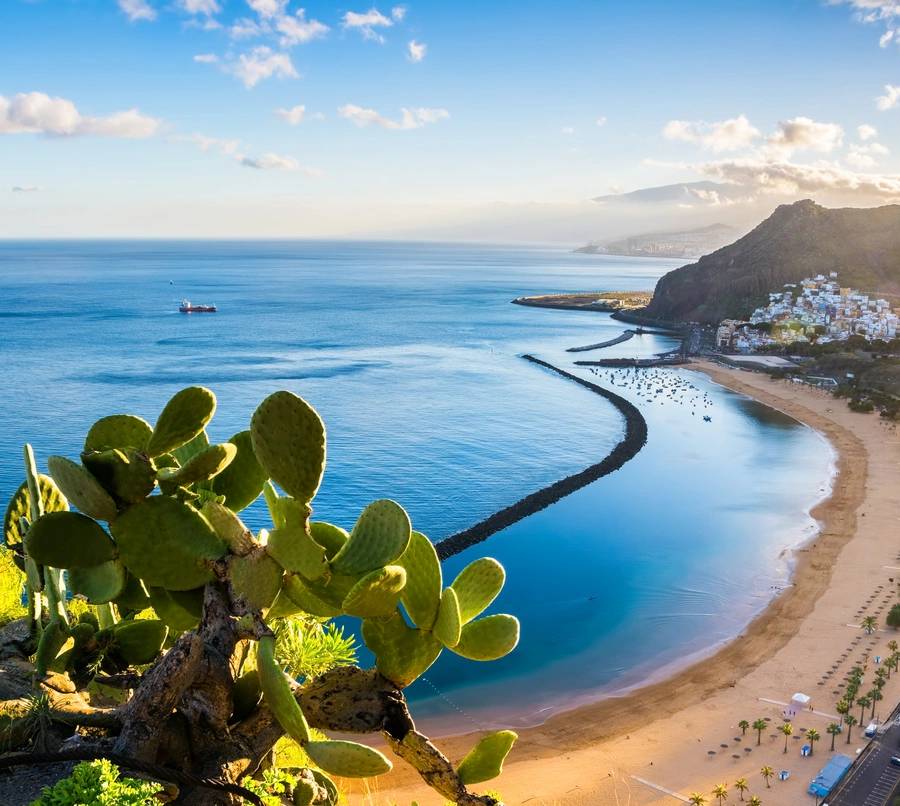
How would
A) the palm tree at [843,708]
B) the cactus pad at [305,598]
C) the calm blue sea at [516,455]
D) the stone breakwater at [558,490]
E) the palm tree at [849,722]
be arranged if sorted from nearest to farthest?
1. the cactus pad at [305,598]
2. the palm tree at [849,722]
3. the palm tree at [843,708]
4. the calm blue sea at [516,455]
5. the stone breakwater at [558,490]

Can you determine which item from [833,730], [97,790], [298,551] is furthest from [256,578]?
[833,730]

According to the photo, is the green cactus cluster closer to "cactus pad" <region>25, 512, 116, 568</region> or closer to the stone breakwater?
"cactus pad" <region>25, 512, 116, 568</region>

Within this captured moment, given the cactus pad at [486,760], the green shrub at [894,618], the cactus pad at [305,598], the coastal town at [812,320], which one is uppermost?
the coastal town at [812,320]

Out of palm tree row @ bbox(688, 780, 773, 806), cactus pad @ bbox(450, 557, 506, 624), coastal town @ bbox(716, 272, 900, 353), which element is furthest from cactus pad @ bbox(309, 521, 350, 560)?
coastal town @ bbox(716, 272, 900, 353)

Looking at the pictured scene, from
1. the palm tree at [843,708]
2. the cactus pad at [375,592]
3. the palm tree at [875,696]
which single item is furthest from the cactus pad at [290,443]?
the palm tree at [875,696]

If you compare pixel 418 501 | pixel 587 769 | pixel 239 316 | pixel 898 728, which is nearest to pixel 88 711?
pixel 587 769

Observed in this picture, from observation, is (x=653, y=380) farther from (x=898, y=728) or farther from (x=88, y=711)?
(x=88, y=711)

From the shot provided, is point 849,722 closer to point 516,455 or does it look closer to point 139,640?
point 139,640

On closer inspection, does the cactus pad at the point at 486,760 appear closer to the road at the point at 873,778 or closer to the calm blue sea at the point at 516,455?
the road at the point at 873,778
